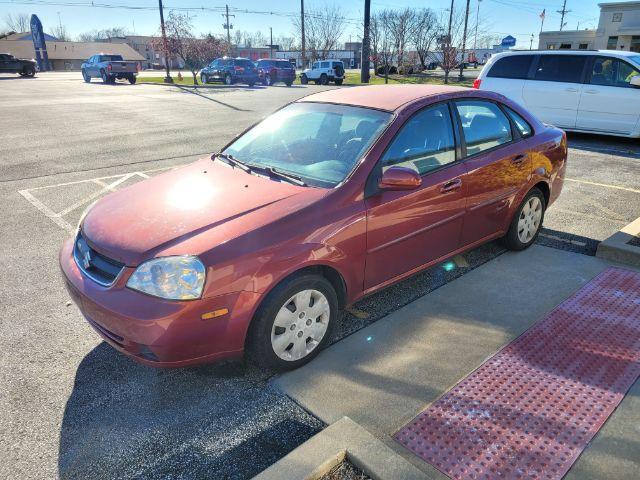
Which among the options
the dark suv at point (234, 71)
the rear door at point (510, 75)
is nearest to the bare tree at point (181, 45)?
the dark suv at point (234, 71)

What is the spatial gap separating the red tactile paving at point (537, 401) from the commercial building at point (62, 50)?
3049 inches

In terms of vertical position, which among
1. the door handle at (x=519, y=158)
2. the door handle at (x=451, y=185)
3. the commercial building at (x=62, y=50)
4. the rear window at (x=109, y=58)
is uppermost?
the commercial building at (x=62, y=50)

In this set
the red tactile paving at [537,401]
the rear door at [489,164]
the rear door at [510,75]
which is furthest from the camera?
the rear door at [510,75]

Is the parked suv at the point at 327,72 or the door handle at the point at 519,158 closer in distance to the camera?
the door handle at the point at 519,158

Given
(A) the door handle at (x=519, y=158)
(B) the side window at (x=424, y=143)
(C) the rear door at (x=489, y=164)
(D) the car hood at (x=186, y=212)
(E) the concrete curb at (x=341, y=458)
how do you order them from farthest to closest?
1. (A) the door handle at (x=519, y=158)
2. (C) the rear door at (x=489, y=164)
3. (B) the side window at (x=424, y=143)
4. (D) the car hood at (x=186, y=212)
5. (E) the concrete curb at (x=341, y=458)

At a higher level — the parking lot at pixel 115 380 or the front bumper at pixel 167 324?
the front bumper at pixel 167 324

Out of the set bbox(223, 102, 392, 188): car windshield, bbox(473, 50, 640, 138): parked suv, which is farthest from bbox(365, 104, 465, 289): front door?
bbox(473, 50, 640, 138): parked suv

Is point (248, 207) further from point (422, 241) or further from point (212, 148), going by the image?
point (212, 148)

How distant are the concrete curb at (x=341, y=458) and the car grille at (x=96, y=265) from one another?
134 cm

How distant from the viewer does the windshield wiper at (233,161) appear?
353 cm

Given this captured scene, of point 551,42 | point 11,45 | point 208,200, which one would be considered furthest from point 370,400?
point 11,45

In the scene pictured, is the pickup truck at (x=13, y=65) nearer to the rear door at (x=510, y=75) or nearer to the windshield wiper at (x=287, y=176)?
the rear door at (x=510, y=75)

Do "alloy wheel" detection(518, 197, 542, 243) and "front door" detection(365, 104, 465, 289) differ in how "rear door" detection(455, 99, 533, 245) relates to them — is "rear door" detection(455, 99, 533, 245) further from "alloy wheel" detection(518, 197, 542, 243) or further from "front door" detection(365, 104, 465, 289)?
"alloy wheel" detection(518, 197, 542, 243)

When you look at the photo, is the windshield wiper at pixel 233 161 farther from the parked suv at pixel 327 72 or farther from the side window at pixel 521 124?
the parked suv at pixel 327 72
